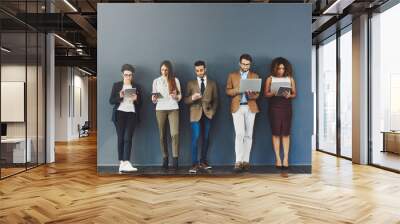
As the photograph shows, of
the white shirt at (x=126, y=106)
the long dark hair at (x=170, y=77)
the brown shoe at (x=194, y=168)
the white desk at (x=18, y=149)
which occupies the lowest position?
the brown shoe at (x=194, y=168)

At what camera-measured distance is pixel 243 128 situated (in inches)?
267

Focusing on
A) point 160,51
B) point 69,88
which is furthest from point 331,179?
point 69,88

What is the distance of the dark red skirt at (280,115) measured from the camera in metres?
6.86

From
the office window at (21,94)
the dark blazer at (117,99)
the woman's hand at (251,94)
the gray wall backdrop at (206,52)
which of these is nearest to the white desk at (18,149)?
the office window at (21,94)

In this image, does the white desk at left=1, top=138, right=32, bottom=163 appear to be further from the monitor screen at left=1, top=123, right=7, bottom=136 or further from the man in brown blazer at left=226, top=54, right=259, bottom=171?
Result: the man in brown blazer at left=226, top=54, right=259, bottom=171

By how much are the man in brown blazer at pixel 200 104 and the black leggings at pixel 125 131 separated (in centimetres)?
106

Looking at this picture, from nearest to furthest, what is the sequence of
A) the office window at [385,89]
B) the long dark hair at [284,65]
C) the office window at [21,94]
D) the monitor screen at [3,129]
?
the long dark hair at [284,65], the office window at [21,94], the monitor screen at [3,129], the office window at [385,89]

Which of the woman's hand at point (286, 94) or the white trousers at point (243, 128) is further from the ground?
the woman's hand at point (286, 94)

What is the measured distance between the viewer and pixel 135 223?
389 centimetres

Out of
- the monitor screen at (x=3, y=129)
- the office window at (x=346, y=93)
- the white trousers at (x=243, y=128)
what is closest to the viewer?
the white trousers at (x=243, y=128)

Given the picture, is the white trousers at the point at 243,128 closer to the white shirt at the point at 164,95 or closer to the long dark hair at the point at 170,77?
the white shirt at the point at 164,95

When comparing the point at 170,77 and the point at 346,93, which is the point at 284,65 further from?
the point at 346,93

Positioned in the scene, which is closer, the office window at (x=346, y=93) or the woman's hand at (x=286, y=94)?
the woman's hand at (x=286, y=94)

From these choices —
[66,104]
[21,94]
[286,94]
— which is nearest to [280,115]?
[286,94]
